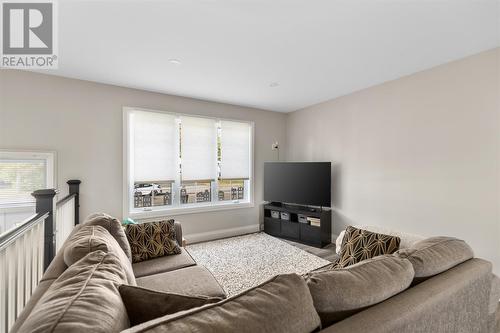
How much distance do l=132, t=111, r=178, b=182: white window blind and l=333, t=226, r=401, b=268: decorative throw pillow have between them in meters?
2.89

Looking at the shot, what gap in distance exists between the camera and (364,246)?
1704mm

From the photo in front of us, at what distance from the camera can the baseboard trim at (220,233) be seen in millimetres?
3848

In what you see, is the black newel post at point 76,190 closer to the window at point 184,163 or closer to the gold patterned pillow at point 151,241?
the window at point 184,163

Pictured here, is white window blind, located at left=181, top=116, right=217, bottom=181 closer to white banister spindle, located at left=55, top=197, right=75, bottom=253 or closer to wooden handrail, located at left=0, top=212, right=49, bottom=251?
white banister spindle, located at left=55, top=197, right=75, bottom=253

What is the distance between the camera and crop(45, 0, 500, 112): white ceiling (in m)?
1.71

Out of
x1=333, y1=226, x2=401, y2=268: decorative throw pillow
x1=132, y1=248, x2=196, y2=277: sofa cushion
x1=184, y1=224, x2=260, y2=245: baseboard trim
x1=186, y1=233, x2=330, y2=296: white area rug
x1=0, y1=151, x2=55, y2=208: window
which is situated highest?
x1=0, y1=151, x2=55, y2=208: window

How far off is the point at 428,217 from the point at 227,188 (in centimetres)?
306

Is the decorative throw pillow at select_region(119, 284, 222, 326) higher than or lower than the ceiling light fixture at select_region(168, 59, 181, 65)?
lower

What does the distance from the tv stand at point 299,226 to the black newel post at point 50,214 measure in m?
3.18

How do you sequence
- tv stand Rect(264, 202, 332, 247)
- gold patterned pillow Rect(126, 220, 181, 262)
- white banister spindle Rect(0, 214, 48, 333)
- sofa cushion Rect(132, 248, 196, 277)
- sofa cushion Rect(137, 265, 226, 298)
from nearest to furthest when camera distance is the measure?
white banister spindle Rect(0, 214, 48, 333) → sofa cushion Rect(137, 265, 226, 298) → sofa cushion Rect(132, 248, 196, 277) → gold patterned pillow Rect(126, 220, 181, 262) → tv stand Rect(264, 202, 332, 247)

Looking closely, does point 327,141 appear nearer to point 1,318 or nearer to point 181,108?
point 181,108

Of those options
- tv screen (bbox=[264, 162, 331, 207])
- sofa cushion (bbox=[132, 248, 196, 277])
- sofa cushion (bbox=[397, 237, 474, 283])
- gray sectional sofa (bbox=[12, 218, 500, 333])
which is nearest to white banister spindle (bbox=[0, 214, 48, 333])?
gray sectional sofa (bbox=[12, 218, 500, 333])

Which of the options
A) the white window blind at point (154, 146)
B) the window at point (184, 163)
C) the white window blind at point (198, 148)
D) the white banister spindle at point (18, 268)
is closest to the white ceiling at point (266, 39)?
the white window blind at point (154, 146)

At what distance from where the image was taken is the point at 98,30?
195 centimetres
